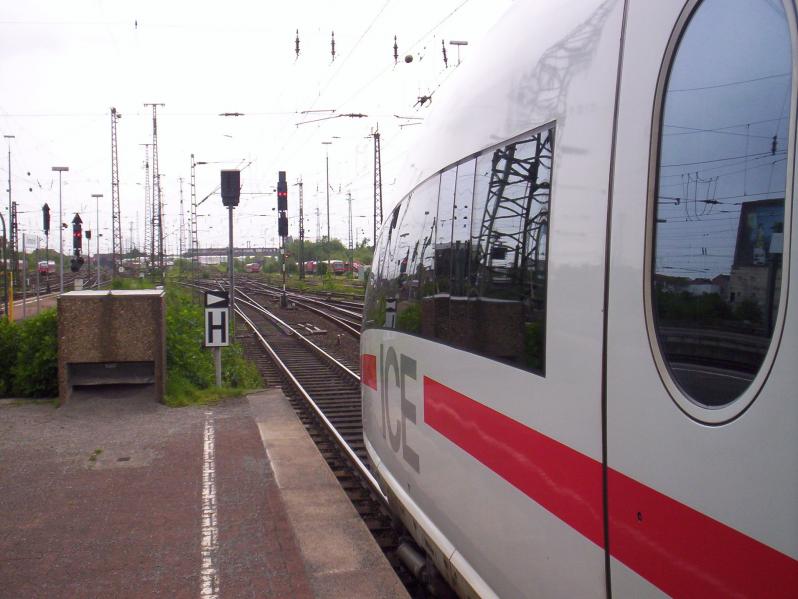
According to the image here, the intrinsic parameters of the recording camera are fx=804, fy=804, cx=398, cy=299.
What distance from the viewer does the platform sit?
5250mm

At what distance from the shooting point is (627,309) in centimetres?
226

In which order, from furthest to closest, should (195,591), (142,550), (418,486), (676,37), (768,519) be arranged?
(142,550)
(195,591)
(418,486)
(676,37)
(768,519)

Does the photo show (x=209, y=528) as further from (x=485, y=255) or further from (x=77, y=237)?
(x=77, y=237)

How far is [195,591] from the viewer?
510 centimetres

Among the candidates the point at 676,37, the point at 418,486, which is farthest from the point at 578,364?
the point at 418,486

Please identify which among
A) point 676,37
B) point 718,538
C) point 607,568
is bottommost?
point 607,568

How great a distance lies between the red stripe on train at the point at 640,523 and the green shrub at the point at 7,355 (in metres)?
10.6

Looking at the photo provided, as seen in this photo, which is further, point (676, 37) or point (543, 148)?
point (543, 148)

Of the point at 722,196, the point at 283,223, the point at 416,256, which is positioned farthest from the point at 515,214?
the point at 283,223

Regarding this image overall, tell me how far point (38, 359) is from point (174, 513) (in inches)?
232

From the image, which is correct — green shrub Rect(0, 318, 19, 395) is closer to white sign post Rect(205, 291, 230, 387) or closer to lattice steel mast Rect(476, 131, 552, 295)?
white sign post Rect(205, 291, 230, 387)

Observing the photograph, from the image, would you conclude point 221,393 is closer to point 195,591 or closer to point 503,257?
point 195,591

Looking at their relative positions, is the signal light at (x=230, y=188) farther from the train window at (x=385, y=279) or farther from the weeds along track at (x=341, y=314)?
the train window at (x=385, y=279)

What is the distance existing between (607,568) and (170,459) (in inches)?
271
